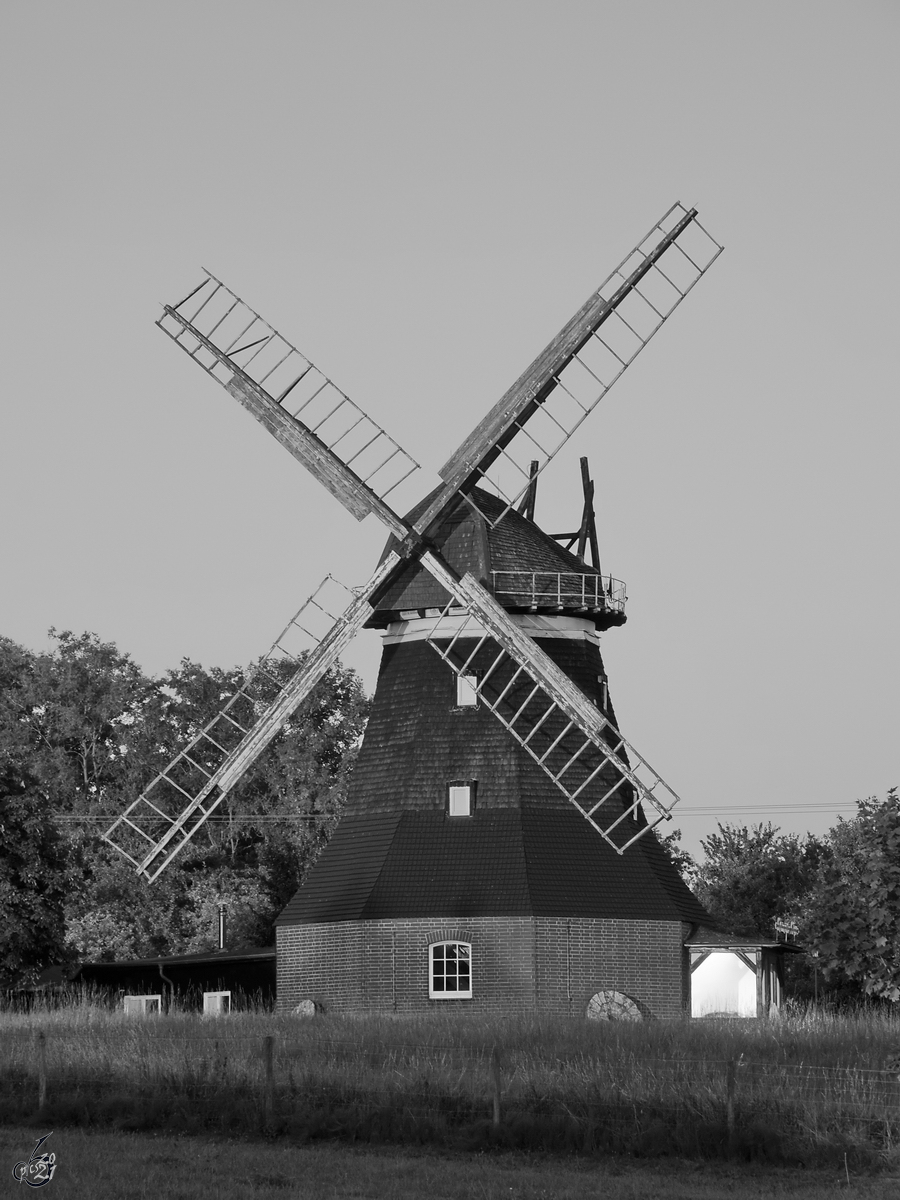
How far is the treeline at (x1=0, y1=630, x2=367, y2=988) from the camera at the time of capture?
55406mm

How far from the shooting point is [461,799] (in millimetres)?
33375

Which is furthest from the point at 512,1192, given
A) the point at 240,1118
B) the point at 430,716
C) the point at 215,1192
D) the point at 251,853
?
the point at 251,853

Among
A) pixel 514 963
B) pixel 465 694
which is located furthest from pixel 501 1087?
pixel 465 694

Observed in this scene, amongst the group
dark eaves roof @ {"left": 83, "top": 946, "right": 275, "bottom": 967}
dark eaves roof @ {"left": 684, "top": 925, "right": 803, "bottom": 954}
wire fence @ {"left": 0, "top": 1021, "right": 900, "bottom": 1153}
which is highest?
dark eaves roof @ {"left": 684, "top": 925, "right": 803, "bottom": 954}

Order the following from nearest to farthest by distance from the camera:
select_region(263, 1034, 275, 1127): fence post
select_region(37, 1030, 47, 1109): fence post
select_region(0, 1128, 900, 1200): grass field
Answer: select_region(0, 1128, 900, 1200): grass field
select_region(263, 1034, 275, 1127): fence post
select_region(37, 1030, 47, 1109): fence post

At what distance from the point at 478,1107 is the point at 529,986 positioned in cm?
1168

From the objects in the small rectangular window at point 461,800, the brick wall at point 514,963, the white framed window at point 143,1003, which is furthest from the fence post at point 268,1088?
the white framed window at point 143,1003

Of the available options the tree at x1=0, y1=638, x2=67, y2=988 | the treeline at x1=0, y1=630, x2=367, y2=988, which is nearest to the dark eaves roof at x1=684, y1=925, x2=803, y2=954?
the tree at x1=0, y1=638, x2=67, y2=988

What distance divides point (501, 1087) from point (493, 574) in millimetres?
14262

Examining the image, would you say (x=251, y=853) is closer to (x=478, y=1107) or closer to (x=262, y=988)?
(x=262, y=988)

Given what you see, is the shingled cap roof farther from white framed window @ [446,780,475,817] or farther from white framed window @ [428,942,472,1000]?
white framed window @ [428,942,472,1000]

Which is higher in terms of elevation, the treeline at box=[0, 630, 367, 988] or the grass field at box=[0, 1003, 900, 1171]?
the treeline at box=[0, 630, 367, 988]

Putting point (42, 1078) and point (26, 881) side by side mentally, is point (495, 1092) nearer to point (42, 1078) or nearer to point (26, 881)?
point (42, 1078)

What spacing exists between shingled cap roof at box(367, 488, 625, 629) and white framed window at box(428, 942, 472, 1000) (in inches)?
240
